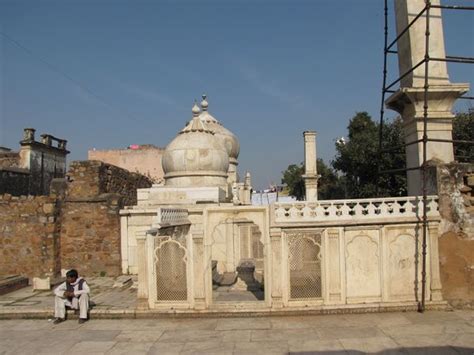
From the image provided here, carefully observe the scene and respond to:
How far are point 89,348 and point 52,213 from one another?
7.22m

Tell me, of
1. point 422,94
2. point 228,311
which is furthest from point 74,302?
point 422,94

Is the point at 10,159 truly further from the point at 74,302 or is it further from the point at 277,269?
the point at 277,269

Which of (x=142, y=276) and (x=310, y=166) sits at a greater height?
(x=310, y=166)

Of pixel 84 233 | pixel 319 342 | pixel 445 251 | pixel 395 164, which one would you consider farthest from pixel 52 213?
pixel 395 164

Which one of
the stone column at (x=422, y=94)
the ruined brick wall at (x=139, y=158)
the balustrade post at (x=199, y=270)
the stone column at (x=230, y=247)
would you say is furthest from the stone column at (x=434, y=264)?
the ruined brick wall at (x=139, y=158)

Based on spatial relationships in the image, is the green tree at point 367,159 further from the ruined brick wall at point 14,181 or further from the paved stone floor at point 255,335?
the ruined brick wall at point 14,181

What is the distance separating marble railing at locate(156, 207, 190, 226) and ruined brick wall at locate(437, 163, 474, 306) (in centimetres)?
506

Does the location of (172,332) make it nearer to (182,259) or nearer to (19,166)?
(182,259)

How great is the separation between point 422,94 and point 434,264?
3185 millimetres

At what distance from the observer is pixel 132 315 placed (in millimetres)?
7867

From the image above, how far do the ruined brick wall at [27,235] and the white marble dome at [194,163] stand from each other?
3.69m

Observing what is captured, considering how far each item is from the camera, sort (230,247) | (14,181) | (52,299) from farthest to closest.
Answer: (14,181) < (230,247) < (52,299)

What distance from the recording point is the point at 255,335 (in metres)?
6.69

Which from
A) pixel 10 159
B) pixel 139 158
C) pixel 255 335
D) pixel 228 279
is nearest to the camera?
pixel 255 335
